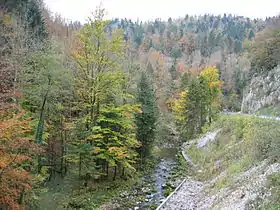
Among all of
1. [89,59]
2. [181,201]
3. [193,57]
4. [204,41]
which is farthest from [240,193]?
[204,41]

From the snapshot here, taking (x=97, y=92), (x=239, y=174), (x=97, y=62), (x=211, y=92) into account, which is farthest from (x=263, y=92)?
(x=97, y=62)

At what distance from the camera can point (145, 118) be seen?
81.9 ft

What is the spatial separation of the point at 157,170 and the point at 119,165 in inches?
208

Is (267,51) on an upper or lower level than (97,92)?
upper

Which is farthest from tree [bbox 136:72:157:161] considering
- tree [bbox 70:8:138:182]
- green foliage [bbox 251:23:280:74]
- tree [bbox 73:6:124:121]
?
green foliage [bbox 251:23:280:74]

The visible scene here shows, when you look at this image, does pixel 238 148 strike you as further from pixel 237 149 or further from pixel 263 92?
pixel 263 92

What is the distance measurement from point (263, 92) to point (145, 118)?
21.7 meters

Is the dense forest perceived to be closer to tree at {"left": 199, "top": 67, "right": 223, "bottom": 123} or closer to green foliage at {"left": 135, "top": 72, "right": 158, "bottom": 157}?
green foliage at {"left": 135, "top": 72, "right": 158, "bottom": 157}

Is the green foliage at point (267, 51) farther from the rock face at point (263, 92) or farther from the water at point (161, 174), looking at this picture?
the water at point (161, 174)

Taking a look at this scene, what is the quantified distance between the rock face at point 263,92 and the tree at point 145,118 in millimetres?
17915

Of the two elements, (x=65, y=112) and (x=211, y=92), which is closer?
(x=65, y=112)

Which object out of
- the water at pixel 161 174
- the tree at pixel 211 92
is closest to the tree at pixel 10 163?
the water at pixel 161 174

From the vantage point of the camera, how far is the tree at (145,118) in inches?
976

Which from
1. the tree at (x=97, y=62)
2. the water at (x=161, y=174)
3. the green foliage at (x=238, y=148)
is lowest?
the water at (x=161, y=174)
